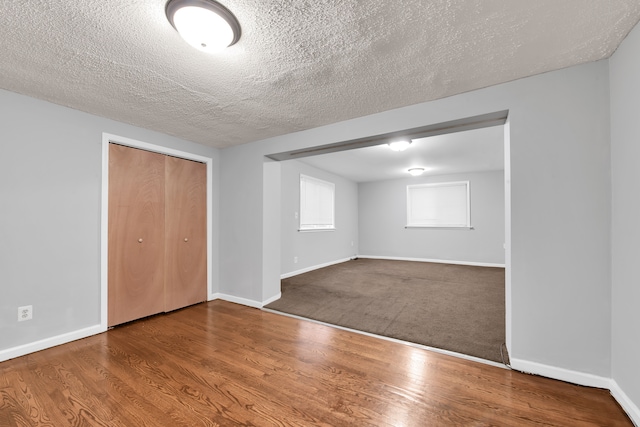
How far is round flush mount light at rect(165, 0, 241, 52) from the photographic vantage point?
1.24 metres

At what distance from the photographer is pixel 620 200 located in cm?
157

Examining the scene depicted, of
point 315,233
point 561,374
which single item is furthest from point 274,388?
point 315,233

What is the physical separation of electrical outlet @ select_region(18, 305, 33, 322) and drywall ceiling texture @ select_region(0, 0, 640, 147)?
1.82 m

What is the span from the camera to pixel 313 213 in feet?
19.7

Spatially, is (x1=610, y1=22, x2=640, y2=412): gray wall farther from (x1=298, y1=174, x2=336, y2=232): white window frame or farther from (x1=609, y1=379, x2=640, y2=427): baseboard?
(x1=298, y1=174, x2=336, y2=232): white window frame

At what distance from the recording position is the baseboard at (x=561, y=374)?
5.55 feet

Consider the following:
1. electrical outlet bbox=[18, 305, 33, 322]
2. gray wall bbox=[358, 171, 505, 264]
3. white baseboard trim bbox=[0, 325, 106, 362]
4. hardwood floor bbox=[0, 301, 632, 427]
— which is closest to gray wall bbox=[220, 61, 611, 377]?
hardwood floor bbox=[0, 301, 632, 427]

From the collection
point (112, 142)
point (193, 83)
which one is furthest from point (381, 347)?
point (112, 142)

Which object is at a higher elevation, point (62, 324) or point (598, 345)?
point (598, 345)

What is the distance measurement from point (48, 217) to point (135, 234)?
0.72m

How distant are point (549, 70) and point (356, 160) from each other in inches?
138

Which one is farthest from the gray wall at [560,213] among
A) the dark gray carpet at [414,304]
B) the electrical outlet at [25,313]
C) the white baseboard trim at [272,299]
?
the electrical outlet at [25,313]

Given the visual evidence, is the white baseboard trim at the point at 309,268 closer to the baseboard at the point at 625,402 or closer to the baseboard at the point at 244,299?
the baseboard at the point at 244,299

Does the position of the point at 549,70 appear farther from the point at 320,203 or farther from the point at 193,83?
the point at 320,203
